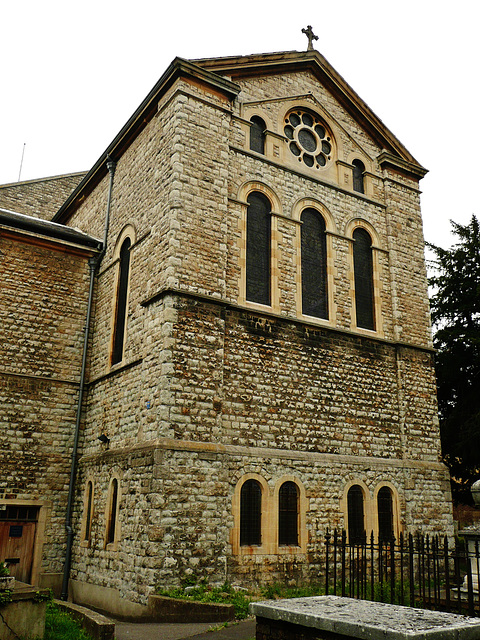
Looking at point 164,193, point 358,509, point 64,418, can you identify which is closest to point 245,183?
point 164,193

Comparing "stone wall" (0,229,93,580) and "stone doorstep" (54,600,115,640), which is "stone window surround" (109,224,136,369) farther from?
"stone doorstep" (54,600,115,640)

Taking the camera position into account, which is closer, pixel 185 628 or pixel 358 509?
pixel 185 628

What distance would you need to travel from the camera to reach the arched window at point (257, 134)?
15297mm

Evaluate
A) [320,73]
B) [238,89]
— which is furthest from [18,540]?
[320,73]

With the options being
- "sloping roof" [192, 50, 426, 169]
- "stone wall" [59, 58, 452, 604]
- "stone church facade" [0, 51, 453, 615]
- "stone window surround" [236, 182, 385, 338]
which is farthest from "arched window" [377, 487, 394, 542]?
"sloping roof" [192, 50, 426, 169]

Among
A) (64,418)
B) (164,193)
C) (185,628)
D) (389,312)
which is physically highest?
(164,193)

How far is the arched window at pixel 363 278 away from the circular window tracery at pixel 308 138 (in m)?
2.49

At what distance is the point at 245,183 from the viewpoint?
1452 centimetres

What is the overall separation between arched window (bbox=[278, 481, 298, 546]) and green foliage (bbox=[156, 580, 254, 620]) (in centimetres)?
193

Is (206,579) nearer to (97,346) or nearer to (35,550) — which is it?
(35,550)

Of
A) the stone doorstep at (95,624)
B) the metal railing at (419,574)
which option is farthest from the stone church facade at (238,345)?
the metal railing at (419,574)

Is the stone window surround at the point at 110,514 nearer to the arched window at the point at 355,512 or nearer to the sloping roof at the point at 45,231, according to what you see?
the arched window at the point at 355,512

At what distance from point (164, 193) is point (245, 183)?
2.35 meters

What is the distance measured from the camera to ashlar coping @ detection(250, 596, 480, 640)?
12.4 feet
